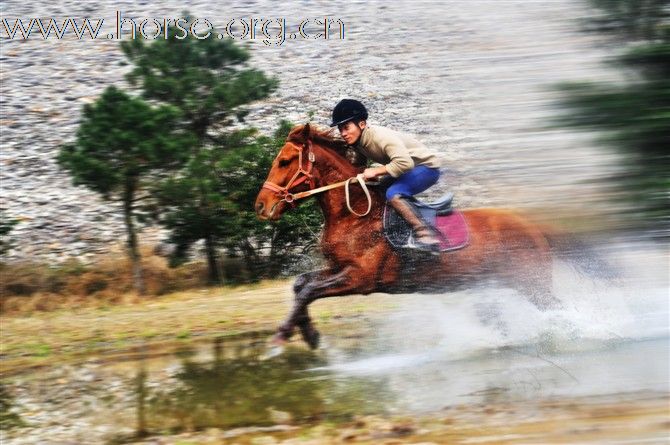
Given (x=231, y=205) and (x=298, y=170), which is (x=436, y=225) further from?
(x=231, y=205)

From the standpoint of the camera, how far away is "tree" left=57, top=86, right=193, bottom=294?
12555 millimetres

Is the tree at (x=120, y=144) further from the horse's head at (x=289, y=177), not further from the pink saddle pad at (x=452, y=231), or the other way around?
the pink saddle pad at (x=452, y=231)

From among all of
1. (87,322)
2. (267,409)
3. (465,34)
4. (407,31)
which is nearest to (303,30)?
(407,31)

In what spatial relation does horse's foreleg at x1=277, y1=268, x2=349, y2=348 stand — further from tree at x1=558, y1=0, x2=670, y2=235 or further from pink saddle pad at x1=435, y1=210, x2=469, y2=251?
tree at x1=558, y1=0, x2=670, y2=235

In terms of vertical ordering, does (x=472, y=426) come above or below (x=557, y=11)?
below

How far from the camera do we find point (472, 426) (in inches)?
210

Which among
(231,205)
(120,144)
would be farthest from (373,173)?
(120,144)

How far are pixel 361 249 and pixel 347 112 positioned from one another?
115 cm

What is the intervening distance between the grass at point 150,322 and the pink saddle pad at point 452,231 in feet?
8.14

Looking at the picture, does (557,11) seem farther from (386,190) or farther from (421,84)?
(421,84)

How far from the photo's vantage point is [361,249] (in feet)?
23.5

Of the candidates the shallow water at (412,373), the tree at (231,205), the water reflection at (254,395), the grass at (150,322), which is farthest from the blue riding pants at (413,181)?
the tree at (231,205)

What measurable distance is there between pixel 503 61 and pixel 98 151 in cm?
1081

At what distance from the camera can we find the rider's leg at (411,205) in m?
7.07
